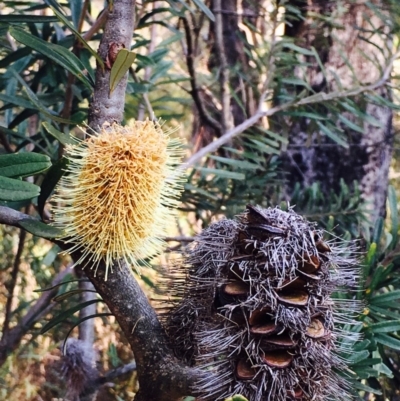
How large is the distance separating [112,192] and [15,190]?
61 millimetres

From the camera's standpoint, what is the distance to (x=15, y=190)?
1.06 ft

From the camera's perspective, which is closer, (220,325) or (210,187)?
(220,325)

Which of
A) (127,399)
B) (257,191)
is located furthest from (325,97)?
(127,399)

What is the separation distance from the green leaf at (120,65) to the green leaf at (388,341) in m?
0.35

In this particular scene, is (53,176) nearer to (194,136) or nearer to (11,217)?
(11,217)

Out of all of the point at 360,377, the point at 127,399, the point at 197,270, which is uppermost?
the point at 197,270

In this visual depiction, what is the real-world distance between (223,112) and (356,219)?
0.30 metres

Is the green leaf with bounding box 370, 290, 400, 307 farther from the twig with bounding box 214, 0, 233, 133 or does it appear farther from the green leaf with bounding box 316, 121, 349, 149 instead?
the twig with bounding box 214, 0, 233, 133

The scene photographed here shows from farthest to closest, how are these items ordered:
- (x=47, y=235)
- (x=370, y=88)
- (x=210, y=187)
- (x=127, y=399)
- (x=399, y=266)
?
(x=127, y=399) < (x=210, y=187) < (x=370, y=88) < (x=399, y=266) < (x=47, y=235)

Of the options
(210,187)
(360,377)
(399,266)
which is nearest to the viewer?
(360,377)

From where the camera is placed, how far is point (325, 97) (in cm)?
76

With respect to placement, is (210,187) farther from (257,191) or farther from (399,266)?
(399,266)

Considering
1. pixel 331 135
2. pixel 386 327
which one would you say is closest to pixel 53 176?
pixel 386 327

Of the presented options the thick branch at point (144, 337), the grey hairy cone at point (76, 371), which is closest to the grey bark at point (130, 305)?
the thick branch at point (144, 337)
